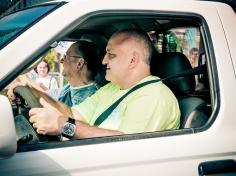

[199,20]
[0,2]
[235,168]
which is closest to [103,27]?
[199,20]

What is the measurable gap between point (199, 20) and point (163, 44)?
2.74 feet

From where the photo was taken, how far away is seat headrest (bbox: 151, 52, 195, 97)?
2807mm

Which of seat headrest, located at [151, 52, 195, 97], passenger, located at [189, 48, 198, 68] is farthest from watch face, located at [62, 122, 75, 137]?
passenger, located at [189, 48, 198, 68]

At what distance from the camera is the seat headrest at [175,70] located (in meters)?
2.81

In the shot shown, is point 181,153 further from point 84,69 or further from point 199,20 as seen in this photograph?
point 84,69

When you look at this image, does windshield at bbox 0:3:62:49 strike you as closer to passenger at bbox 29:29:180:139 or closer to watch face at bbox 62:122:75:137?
passenger at bbox 29:29:180:139

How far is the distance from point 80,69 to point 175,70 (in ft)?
3.30

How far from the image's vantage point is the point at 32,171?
6.26 feet

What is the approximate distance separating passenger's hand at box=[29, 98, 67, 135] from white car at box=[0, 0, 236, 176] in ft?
0.17

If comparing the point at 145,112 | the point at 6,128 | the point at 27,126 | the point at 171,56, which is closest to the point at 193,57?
the point at 171,56

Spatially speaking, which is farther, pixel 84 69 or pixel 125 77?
pixel 84 69

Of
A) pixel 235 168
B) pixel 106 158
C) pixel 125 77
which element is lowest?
pixel 235 168

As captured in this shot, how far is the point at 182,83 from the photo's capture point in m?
2.83

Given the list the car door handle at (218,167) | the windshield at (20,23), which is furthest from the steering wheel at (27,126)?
the car door handle at (218,167)
